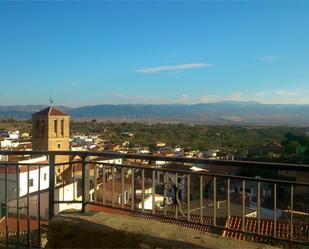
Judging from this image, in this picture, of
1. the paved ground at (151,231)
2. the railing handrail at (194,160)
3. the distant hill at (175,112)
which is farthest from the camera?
the distant hill at (175,112)

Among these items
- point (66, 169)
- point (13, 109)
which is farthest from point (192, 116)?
point (66, 169)

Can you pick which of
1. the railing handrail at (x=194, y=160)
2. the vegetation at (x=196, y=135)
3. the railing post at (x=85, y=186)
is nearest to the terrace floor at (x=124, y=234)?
the railing post at (x=85, y=186)

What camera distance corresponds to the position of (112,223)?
4.64 meters

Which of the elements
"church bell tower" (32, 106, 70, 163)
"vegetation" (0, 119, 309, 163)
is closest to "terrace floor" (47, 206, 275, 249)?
"vegetation" (0, 119, 309, 163)

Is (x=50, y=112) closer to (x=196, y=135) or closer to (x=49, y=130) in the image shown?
(x=49, y=130)

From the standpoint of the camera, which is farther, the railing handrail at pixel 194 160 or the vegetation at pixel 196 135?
the vegetation at pixel 196 135

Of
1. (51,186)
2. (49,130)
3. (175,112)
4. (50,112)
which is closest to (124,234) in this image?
(51,186)

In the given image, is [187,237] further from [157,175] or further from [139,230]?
[157,175]

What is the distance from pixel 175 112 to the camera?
17312 centimetres

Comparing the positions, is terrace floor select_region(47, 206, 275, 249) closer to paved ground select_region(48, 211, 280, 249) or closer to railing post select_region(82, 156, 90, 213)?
paved ground select_region(48, 211, 280, 249)

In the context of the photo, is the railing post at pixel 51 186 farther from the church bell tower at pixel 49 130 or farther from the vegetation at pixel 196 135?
the church bell tower at pixel 49 130

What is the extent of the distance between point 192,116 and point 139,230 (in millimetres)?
155140

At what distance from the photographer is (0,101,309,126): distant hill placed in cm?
14169

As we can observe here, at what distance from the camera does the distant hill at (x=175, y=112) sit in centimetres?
14169
